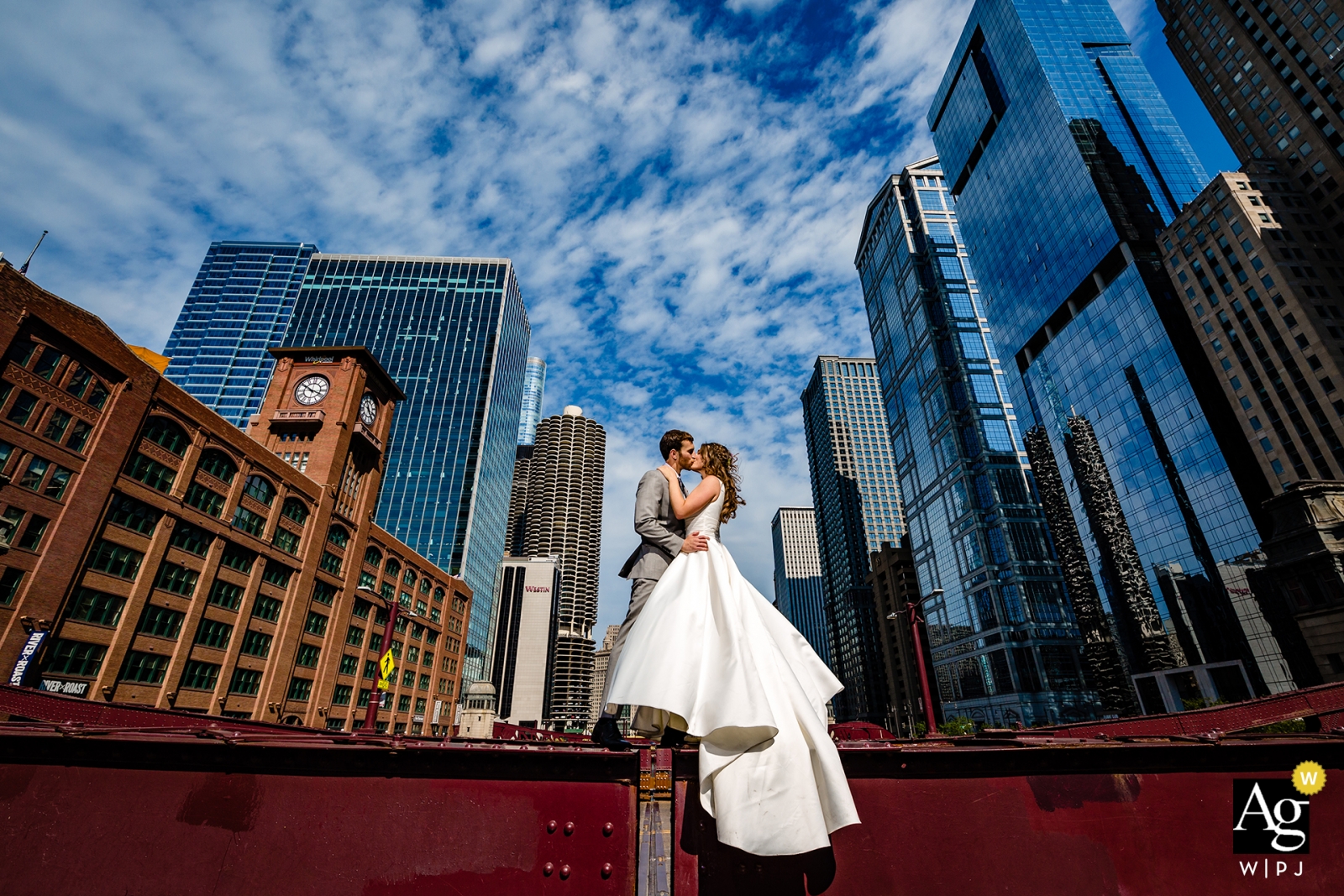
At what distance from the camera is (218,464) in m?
33.5

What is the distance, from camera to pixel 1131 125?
3445 inches

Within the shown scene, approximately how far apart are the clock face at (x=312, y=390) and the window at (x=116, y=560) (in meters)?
21.0

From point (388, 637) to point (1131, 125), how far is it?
118861 millimetres

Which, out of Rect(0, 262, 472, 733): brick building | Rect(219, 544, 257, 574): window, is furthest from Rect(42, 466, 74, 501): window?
Rect(219, 544, 257, 574): window

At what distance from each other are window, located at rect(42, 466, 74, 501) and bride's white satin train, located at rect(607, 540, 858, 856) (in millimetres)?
33447

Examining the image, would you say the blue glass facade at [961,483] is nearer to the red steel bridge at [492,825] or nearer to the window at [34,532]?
the window at [34,532]

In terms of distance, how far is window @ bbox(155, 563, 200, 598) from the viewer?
2973 cm

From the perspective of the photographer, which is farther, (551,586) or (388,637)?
(551,586)

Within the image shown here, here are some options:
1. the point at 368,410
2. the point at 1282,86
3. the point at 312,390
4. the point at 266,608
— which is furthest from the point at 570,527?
the point at 1282,86

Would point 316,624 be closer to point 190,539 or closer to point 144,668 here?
point 190,539

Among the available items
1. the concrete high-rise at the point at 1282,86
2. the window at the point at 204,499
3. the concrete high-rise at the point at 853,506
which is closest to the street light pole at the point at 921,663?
the window at the point at 204,499

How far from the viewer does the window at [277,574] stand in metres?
36.8

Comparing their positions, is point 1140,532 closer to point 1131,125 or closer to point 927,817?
point 1131,125

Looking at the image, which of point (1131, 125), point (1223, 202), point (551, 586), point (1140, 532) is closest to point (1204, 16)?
point (1131, 125)
